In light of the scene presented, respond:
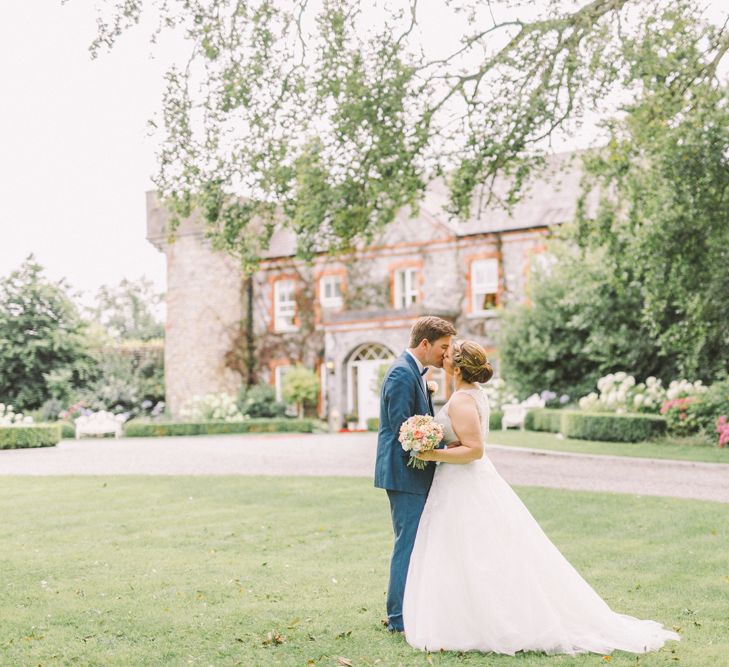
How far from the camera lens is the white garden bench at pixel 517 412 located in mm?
25312

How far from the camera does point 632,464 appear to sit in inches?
621

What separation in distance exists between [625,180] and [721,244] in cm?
188

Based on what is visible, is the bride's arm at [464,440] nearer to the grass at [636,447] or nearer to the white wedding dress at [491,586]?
the white wedding dress at [491,586]

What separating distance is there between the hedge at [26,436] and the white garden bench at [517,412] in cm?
1155

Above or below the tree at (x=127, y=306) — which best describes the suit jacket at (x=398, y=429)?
below

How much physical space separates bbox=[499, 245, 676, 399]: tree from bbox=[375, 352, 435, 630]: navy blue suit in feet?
59.9

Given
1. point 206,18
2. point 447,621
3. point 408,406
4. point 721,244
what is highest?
point 206,18

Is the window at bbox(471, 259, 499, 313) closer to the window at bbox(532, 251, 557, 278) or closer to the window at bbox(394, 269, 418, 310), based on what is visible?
the window at bbox(532, 251, 557, 278)

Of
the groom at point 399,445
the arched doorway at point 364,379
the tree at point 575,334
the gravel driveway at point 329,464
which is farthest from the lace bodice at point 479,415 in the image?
the arched doorway at point 364,379

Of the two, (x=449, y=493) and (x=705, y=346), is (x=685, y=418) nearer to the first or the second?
(x=705, y=346)

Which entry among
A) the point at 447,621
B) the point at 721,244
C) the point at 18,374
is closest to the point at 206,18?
the point at 721,244

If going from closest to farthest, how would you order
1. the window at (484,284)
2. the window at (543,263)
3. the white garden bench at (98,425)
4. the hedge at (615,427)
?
1. the hedge at (615,427)
2. the window at (543,263)
3. the white garden bench at (98,425)
4. the window at (484,284)

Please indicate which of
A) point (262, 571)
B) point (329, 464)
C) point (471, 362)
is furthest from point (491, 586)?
point (329, 464)

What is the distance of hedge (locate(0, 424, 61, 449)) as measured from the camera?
2247 cm
